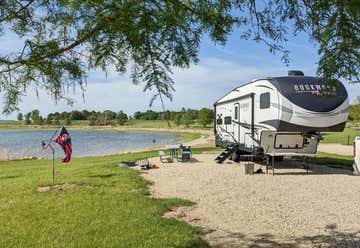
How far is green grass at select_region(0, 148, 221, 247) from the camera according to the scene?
4672 millimetres

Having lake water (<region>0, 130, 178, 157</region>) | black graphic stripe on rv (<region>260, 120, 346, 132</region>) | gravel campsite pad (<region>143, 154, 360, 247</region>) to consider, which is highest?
black graphic stripe on rv (<region>260, 120, 346, 132</region>)

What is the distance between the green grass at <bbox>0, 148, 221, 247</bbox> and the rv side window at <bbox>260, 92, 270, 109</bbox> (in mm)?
5020

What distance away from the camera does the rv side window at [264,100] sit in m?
10.8

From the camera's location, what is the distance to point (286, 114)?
33.0ft

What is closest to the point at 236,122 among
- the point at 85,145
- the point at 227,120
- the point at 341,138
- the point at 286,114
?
the point at 227,120

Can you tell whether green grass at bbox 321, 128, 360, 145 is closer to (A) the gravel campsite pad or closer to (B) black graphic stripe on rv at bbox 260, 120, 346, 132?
(B) black graphic stripe on rv at bbox 260, 120, 346, 132

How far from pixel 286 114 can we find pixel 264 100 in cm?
119

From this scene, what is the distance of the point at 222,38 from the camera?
7.05 feet

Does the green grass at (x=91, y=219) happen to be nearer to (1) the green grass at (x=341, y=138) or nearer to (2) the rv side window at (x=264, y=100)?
(2) the rv side window at (x=264, y=100)

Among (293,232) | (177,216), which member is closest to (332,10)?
(293,232)

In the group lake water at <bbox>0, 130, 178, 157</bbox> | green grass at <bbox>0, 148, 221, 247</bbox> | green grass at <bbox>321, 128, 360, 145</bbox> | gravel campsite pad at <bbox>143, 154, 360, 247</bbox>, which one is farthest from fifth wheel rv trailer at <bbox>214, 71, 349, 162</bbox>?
lake water at <bbox>0, 130, 178, 157</bbox>

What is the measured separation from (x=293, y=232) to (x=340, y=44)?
4.03 metres

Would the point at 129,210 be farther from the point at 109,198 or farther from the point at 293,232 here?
the point at 293,232

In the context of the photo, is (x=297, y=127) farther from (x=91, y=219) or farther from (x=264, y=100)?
(x=91, y=219)
